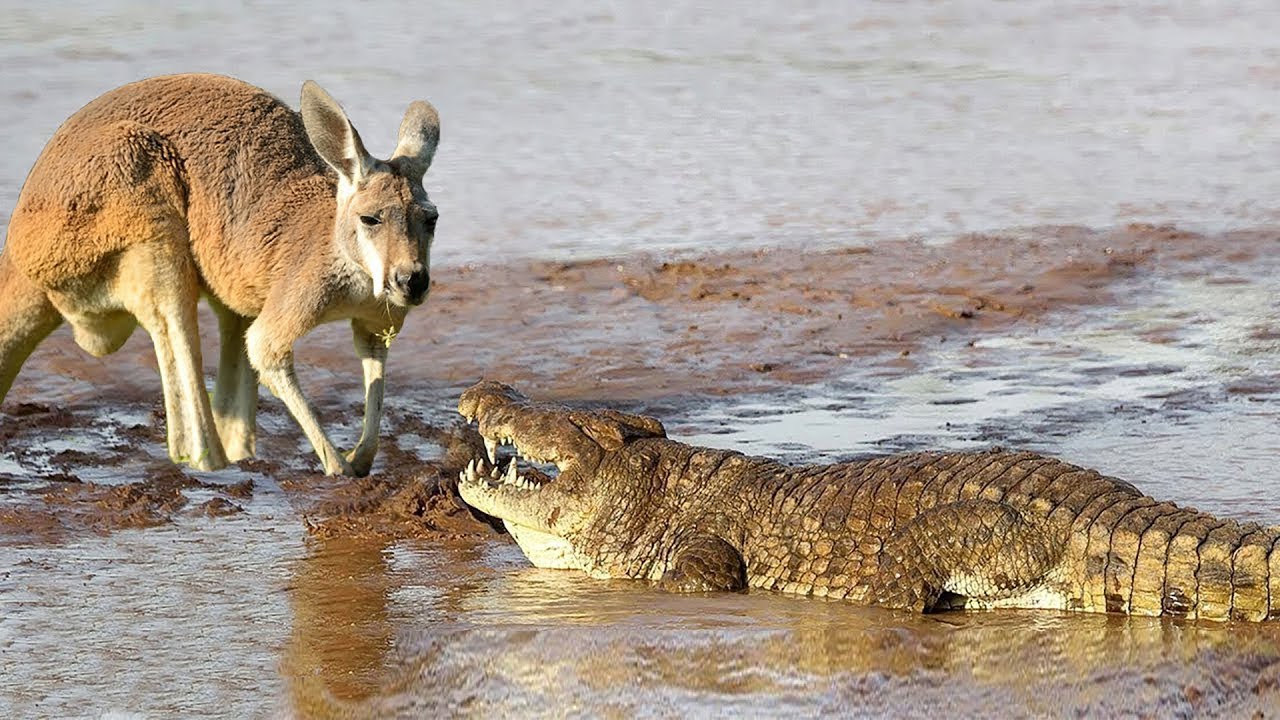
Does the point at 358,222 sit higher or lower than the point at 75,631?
higher

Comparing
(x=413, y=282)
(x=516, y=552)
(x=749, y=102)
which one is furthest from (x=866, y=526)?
(x=749, y=102)

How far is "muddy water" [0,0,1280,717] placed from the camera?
5.47m

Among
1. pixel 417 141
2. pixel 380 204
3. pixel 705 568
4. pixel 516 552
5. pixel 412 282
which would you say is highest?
pixel 417 141

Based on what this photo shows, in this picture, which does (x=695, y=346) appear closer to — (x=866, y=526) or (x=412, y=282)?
(x=412, y=282)

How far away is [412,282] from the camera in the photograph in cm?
793

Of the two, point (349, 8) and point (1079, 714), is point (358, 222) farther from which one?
point (349, 8)

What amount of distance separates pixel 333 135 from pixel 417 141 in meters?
0.36

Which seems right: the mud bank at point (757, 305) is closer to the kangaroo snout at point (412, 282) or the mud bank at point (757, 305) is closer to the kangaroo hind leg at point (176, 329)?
the kangaroo hind leg at point (176, 329)

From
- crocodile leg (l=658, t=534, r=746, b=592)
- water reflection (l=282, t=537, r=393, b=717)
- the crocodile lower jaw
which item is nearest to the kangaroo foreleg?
water reflection (l=282, t=537, r=393, b=717)

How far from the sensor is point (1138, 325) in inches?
420

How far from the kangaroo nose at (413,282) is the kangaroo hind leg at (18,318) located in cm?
198

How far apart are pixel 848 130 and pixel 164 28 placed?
804cm

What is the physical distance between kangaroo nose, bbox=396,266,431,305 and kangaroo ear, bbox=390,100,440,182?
52 centimetres

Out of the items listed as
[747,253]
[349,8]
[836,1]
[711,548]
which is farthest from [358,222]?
[836,1]
